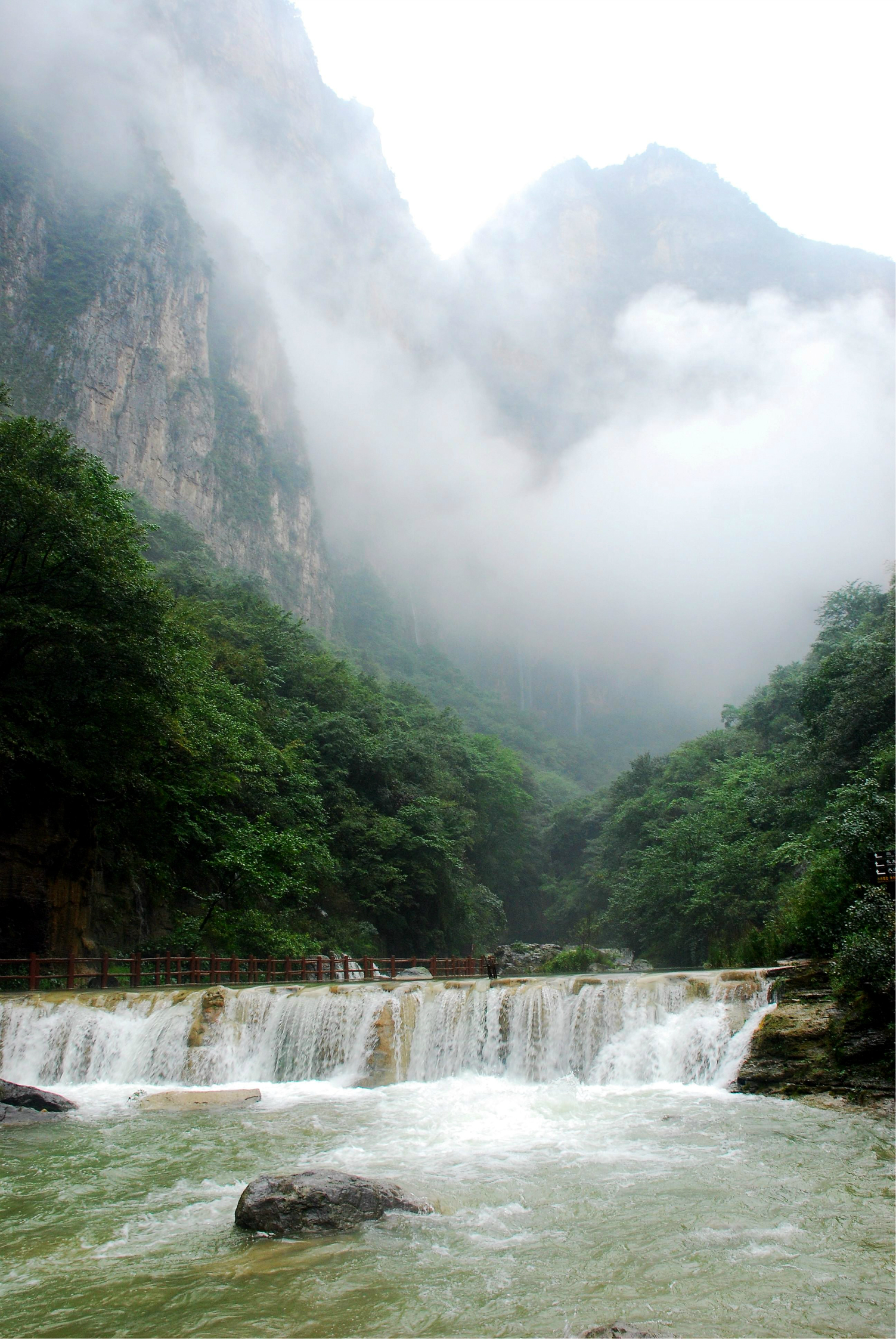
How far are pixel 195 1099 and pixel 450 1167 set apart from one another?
605 cm

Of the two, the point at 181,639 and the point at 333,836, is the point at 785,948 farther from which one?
the point at 333,836

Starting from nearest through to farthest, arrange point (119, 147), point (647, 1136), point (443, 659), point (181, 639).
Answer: point (647, 1136)
point (181, 639)
point (119, 147)
point (443, 659)

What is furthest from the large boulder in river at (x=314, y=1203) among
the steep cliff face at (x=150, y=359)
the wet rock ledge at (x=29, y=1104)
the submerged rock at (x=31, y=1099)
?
the steep cliff face at (x=150, y=359)

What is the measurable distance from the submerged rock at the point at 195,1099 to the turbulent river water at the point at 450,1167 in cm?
34

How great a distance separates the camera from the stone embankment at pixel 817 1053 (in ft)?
36.8

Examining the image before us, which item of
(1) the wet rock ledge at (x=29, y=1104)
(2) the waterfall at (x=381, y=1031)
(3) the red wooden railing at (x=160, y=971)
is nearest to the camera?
(1) the wet rock ledge at (x=29, y=1104)

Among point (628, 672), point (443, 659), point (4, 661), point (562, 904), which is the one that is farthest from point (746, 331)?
point (4, 661)

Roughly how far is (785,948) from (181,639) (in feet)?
60.2

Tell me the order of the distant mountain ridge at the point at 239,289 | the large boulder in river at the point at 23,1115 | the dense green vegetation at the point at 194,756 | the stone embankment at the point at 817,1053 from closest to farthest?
the stone embankment at the point at 817,1053 → the large boulder in river at the point at 23,1115 → the dense green vegetation at the point at 194,756 → the distant mountain ridge at the point at 239,289

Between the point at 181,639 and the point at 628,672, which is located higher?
the point at 628,672

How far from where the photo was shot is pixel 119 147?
91625mm

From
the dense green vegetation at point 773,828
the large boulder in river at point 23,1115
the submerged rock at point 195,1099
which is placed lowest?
the submerged rock at point 195,1099

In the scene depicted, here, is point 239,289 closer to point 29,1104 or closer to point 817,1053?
point 29,1104

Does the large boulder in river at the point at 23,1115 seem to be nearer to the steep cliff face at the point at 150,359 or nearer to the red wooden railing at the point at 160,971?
the red wooden railing at the point at 160,971
